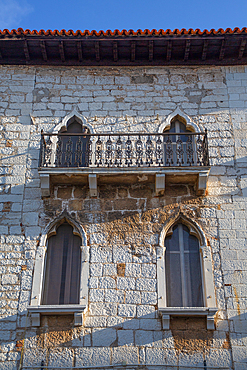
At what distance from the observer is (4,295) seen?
342 inches

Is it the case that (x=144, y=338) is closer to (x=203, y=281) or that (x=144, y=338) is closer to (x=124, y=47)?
(x=203, y=281)

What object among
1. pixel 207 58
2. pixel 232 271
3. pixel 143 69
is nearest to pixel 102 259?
pixel 232 271

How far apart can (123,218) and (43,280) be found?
2086mm

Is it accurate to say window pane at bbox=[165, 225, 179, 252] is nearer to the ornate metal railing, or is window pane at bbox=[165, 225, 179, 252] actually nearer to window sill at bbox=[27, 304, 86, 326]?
the ornate metal railing

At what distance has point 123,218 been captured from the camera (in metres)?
9.42

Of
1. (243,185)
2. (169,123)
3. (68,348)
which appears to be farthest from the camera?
(169,123)

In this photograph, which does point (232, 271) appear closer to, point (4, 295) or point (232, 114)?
point (232, 114)

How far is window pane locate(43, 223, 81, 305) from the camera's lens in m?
8.81

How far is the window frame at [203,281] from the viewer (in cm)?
816

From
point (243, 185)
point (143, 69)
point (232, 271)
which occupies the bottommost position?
point (232, 271)

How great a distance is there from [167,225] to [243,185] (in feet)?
6.51

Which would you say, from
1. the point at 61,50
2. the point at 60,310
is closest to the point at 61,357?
the point at 60,310

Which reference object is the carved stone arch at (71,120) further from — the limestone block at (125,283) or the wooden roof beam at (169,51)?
the limestone block at (125,283)

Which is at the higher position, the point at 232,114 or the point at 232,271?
the point at 232,114
